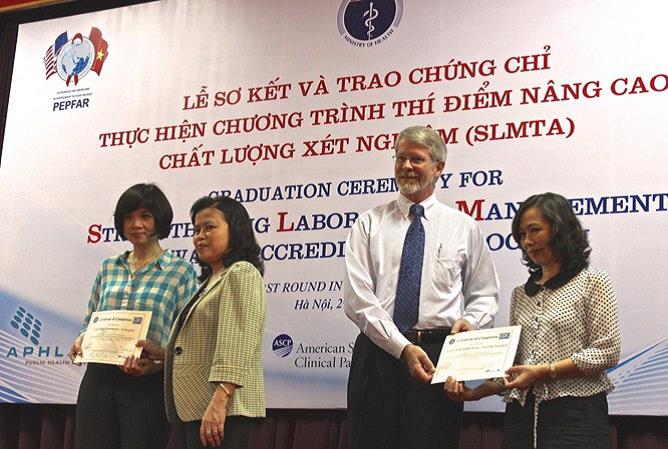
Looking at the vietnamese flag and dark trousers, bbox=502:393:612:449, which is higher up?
the vietnamese flag

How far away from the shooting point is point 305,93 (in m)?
4.48

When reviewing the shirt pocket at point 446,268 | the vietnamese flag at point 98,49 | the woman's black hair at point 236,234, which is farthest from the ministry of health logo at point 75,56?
the shirt pocket at point 446,268

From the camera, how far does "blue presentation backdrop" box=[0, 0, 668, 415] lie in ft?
12.3

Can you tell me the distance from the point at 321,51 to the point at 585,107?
1.33 metres

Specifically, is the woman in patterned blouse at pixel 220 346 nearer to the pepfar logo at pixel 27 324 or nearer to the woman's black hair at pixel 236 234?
the woman's black hair at pixel 236 234

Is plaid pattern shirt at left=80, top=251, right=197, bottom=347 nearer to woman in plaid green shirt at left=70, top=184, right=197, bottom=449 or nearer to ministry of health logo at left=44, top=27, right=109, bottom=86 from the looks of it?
woman in plaid green shirt at left=70, top=184, right=197, bottom=449

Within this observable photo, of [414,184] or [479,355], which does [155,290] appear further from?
[479,355]

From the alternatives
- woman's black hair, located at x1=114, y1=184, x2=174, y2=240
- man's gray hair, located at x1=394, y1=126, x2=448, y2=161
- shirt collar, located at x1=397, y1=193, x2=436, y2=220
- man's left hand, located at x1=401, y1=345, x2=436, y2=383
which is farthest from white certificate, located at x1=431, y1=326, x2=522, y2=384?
woman's black hair, located at x1=114, y1=184, x2=174, y2=240

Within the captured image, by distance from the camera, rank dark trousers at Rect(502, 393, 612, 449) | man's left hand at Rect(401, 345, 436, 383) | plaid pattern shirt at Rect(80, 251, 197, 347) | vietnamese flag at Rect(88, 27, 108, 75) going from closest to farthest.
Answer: dark trousers at Rect(502, 393, 612, 449) → man's left hand at Rect(401, 345, 436, 383) → plaid pattern shirt at Rect(80, 251, 197, 347) → vietnamese flag at Rect(88, 27, 108, 75)

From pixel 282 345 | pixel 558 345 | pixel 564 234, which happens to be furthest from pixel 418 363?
pixel 282 345

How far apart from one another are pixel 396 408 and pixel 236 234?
773 millimetres

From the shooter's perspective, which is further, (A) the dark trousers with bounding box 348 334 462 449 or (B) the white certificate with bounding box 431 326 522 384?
(A) the dark trousers with bounding box 348 334 462 449

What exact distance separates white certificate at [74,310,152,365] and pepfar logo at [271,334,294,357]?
1.08 metres

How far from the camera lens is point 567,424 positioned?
256 cm
